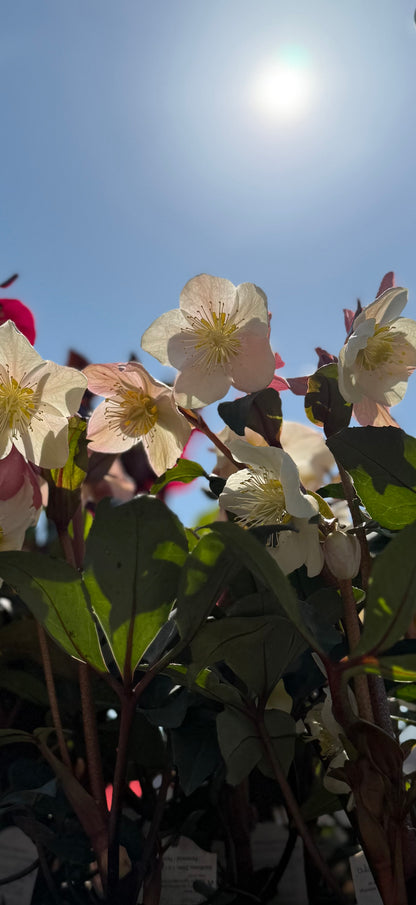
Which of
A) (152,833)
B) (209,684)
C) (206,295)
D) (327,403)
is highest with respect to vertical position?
(206,295)

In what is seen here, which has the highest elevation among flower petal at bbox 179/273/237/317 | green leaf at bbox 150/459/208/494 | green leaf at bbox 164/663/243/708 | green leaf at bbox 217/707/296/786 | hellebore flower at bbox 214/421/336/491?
flower petal at bbox 179/273/237/317

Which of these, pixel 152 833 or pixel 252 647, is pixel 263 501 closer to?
pixel 252 647

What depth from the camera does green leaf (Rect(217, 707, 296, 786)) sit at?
0.45 meters

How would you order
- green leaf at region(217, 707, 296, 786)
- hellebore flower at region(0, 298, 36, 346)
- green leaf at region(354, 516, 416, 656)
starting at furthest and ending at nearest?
hellebore flower at region(0, 298, 36, 346)
green leaf at region(217, 707, 296, 786)
green leaf at region(354, 516, 416, 656)

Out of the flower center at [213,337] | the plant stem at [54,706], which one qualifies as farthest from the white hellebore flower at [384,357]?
the plant stem at [54,706]

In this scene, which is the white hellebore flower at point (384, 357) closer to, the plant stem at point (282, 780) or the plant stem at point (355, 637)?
the plant stem at point (355, 637)

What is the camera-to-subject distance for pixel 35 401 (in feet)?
1.76

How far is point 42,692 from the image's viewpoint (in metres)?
0.65

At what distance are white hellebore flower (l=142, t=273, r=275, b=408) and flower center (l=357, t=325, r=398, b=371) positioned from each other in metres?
0.07

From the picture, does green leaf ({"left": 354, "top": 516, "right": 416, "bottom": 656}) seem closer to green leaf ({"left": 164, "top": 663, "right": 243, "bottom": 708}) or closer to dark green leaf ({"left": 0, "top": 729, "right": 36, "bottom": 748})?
green leaf ({"left": 164, "top": 663, "right": 243, "bottom": 708})

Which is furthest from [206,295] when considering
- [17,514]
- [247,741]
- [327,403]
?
[247,741]

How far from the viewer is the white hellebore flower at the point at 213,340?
1.79ft

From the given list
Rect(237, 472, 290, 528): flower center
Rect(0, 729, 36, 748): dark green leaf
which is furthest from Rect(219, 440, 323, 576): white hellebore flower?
Rect(0, 729, 36, 748): dark green leaf

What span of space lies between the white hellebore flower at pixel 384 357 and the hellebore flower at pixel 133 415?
155mm
